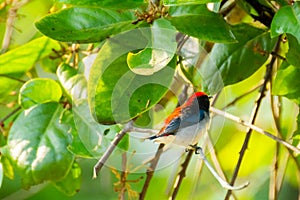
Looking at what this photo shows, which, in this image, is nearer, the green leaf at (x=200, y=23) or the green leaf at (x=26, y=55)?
the green leaf at (x=200, y=23)

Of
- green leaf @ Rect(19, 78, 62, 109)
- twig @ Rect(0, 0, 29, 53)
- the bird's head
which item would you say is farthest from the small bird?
twig @ Rect(0, 0, 29, 53)

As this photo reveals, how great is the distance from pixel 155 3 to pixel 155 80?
0.08 m

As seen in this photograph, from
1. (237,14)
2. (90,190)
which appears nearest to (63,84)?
(237,14)

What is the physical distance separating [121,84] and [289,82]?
0.21m

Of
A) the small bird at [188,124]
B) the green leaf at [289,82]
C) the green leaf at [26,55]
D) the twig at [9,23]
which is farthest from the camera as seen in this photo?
the twig at [9,23]

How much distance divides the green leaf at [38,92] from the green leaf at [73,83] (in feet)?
0.05

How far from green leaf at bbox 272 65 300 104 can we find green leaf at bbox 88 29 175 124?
15 cm

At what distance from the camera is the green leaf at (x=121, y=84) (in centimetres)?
72

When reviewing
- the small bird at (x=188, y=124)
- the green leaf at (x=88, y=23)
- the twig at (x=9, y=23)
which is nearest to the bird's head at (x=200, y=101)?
the small bird at (x=188, y=124)

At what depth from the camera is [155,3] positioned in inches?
28.5

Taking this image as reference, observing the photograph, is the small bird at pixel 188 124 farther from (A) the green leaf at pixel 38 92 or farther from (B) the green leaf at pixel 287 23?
(A) the green leaf at pixel 38 92

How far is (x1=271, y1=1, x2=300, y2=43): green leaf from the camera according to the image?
2.23 feet

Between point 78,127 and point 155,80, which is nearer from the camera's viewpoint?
point 155,80

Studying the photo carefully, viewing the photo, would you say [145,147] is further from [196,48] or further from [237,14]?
[237,14]
